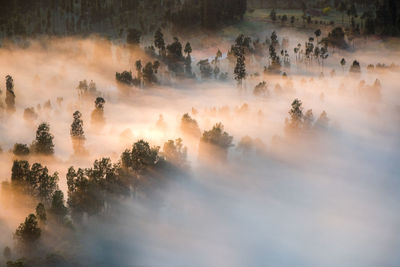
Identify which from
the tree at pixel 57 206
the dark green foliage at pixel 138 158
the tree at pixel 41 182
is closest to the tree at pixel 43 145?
the tree at pixel 41 182

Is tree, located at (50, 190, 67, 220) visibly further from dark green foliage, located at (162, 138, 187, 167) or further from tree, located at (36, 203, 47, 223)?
dark green foliage, located at (162, 138, 187, 167)

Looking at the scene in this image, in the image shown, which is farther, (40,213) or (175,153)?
(175,153)

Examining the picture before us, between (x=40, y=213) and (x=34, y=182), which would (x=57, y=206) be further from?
(x=34, y=182)

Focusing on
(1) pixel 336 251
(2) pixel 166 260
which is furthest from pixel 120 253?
(1) pixel 336 251

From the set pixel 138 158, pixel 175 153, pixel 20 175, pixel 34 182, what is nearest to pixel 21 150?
pixel 20 175

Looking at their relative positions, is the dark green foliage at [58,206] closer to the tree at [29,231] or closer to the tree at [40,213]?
the tree at [40,213]

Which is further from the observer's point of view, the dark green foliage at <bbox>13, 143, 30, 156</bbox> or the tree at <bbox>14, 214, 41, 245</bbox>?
the dark green foliage at <bbox>13, 143, 30, 156</bbox>

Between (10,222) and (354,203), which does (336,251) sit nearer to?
(354,203)

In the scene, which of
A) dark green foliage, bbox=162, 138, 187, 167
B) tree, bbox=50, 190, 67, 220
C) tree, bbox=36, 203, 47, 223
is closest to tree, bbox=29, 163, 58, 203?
tree, bbox=50, 190, 67, 220

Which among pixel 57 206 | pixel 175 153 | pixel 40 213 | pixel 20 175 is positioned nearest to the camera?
pixel 40 213
